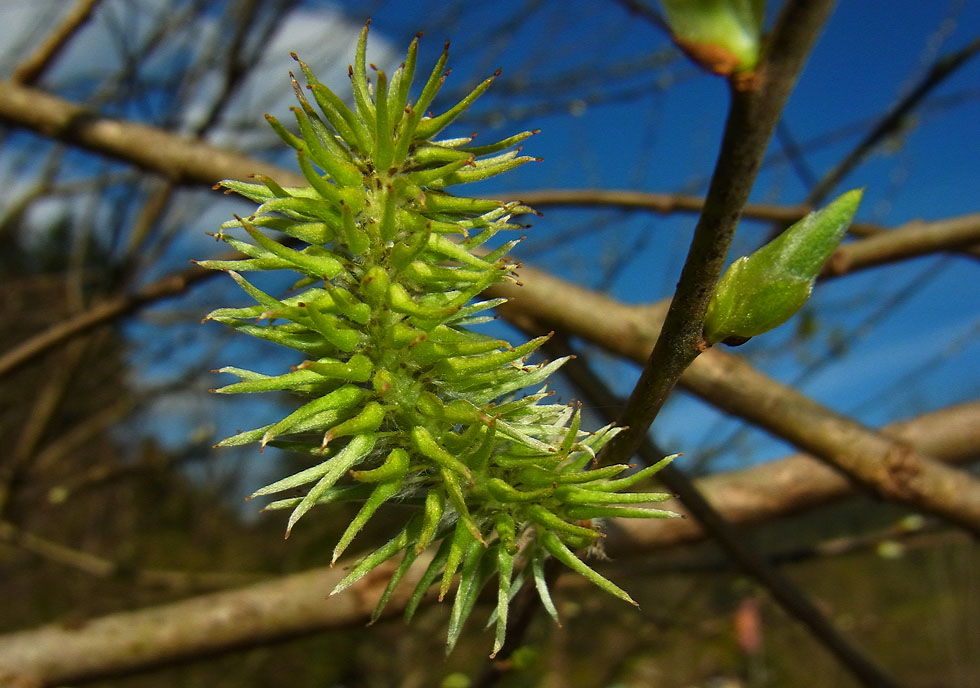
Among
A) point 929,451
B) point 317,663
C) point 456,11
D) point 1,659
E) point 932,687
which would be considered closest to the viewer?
point 1,659

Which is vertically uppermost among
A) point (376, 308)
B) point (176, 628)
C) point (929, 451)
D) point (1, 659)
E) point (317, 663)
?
point (929, 451)

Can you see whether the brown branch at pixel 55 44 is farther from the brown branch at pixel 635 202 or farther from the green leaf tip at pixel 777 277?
the green leaf tip at pixel 777 277

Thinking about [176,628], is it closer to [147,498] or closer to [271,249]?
[271,249]

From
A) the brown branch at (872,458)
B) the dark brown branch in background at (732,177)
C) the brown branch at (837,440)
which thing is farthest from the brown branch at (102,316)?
the dark brown branch in background at (732,177)

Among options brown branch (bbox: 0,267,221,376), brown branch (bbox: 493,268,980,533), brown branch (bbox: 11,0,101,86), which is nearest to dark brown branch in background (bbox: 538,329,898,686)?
brown branch (bbox: 493,268,980,533)

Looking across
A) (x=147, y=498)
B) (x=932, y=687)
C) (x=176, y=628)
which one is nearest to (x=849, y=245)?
(x=176, y=628)

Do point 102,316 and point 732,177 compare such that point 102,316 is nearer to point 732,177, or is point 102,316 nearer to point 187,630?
point 187,630
